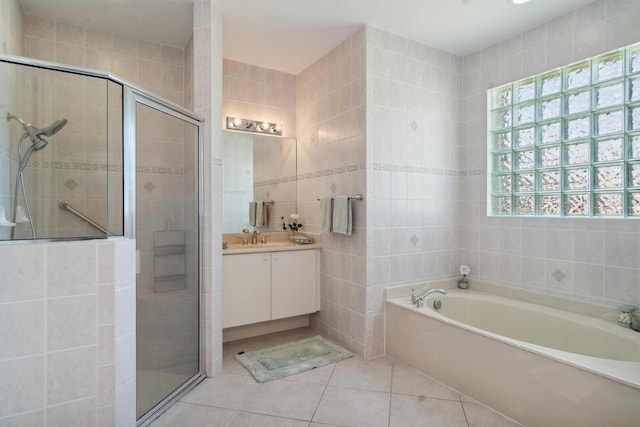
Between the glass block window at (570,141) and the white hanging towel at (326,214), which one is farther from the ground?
the glass block window at (570,141)

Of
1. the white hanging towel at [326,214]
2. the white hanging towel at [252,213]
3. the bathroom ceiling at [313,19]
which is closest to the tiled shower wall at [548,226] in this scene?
the bathroom ceiling at [313,19]

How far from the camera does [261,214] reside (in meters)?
3.38

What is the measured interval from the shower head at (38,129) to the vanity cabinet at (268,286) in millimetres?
1426

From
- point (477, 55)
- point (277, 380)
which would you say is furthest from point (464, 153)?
point (277, 380)

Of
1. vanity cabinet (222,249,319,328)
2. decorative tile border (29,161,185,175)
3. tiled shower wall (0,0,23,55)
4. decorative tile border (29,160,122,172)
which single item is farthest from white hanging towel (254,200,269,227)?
tiled shower wall (0,0,23,55)

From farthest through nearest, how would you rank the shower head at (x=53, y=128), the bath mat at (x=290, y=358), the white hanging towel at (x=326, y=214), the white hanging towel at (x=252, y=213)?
the white hanging towel at (x=252, y=213) < the white hanging towel at (x=326, y=214) < the bath mat at (x=290, y=358) < the shower head at (x=53, y=128)

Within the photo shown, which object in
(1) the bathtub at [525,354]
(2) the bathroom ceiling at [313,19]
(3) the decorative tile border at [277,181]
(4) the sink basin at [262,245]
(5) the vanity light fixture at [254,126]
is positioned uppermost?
(2) the bathroom ceiling at [313,19]

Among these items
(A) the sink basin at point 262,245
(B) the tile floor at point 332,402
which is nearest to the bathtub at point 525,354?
(B) the tile floor at point 332,402

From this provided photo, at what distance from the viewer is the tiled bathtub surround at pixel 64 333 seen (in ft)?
4.46

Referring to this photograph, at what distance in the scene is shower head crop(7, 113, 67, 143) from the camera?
1.55 meters

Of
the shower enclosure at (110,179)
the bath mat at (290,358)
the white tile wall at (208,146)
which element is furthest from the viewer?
the bath mat at (290,358)

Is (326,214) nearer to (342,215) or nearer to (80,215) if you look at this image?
(342,215)

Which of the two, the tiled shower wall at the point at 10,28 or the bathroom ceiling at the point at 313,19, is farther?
the bathroom ceiling at the point at 313,19

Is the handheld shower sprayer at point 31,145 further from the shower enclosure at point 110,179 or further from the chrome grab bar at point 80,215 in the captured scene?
the chrome grab bar at point 80,215
